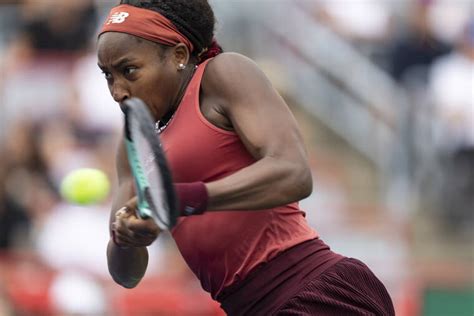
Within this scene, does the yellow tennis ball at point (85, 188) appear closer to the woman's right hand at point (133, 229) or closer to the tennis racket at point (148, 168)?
the woman's right hand at point (133, 229)

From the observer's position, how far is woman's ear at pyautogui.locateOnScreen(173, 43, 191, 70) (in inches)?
161

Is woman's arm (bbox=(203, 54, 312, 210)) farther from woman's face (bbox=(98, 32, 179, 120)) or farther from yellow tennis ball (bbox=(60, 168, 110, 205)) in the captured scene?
yellow tennis ball (bbox=(60, 168, 110, 205))

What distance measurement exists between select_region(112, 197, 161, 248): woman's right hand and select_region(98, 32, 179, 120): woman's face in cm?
42

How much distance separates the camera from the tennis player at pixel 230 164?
12.7ft

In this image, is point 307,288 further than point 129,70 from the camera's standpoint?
Yes

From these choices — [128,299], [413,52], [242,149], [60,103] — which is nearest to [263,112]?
[242,149]

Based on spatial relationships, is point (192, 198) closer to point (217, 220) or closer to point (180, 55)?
point (217, 220)

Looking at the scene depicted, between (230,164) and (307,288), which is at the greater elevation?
(230,164)

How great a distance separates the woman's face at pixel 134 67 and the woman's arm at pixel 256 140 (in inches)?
6.1

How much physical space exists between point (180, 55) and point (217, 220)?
22.9 inches

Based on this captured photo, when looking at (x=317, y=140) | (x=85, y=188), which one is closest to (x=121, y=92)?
(x=85, y=188)


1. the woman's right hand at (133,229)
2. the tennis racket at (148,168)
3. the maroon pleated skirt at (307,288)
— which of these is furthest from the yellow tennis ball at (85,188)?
the tennis racket at (148,168)

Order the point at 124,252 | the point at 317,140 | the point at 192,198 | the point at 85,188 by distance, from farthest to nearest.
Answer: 1. the point at 317,140
2. the point at 85,188
3. the point at 124,252
4. the point at 192,198

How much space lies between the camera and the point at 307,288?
416 cm
